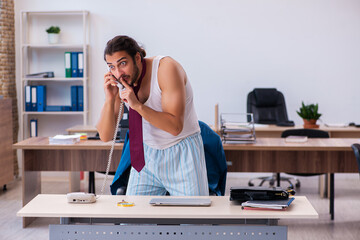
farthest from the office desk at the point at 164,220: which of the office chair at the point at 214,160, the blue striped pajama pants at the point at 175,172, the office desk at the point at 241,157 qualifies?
the office desk at the point at 241,157

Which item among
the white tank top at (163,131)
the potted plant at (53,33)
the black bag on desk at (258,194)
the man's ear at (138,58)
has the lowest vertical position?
the black bag on desk at (258,194)

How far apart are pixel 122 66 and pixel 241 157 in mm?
2212

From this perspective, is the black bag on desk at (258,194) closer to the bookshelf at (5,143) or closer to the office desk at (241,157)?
the office desk at (241,157)

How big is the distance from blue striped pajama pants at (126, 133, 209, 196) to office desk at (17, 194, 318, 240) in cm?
33

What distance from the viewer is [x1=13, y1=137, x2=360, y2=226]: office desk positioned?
409 centimetres

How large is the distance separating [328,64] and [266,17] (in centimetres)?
100

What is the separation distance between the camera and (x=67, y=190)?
579 centimetres

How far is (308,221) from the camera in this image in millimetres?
4441

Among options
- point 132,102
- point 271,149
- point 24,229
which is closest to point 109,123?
point 132,102

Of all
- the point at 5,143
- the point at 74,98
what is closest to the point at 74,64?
the point at 74,98

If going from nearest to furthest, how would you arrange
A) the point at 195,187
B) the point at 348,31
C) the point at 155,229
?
the point at 155,229
the point at 195,187
the point at 348,31

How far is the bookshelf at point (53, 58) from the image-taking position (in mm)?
6602

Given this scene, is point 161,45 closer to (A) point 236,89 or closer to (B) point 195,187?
(A) point 236,89

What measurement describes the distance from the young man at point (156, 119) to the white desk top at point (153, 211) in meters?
0.29
